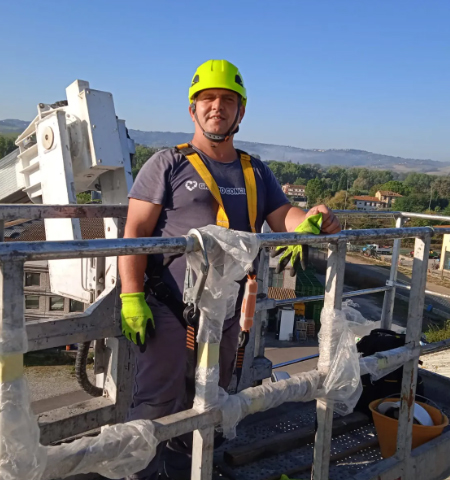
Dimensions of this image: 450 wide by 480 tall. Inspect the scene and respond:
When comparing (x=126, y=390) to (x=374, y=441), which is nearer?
(x=126, y=390)

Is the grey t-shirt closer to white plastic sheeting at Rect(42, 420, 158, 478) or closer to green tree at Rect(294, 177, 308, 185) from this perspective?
white plastic sheeting at Rect(42, 420, 158, 478)

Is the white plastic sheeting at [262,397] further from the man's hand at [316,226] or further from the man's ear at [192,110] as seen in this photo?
the man's ear at [192,110]

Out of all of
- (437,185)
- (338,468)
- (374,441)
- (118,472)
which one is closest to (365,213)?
(374,441)

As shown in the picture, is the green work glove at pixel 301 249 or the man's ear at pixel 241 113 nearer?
the green work glove at pixel 301 249

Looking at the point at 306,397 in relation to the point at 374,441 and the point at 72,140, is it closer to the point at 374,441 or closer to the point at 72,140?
the point at 374,441

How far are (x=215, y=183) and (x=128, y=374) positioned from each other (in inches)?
46.5

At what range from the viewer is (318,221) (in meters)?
2.12

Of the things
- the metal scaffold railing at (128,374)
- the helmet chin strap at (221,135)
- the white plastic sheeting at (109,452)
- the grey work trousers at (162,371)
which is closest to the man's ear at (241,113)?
the helmet chin strap at (221,135)

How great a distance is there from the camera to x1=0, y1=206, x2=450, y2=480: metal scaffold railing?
4.42 ft

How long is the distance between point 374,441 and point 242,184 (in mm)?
1791

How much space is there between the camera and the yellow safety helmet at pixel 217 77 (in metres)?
2.46

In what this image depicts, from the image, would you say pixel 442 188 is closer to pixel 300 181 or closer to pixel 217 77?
pixel 300 181

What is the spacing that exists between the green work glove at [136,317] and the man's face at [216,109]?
89 centimetres

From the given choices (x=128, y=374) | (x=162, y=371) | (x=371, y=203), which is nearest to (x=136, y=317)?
(x=162, y=371)
